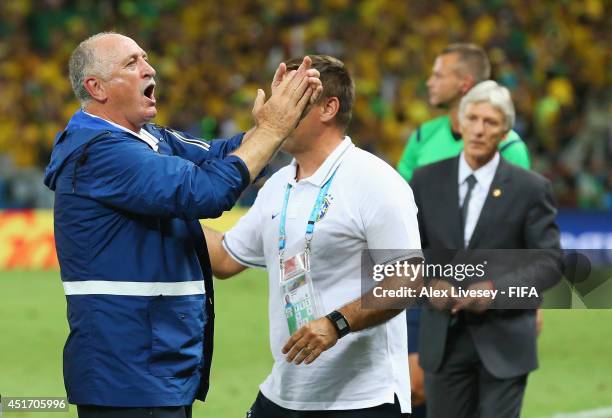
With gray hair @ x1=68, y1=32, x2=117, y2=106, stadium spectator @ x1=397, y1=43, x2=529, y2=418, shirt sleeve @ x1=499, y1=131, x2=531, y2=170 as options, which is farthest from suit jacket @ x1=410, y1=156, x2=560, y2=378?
gray hair @ x1=68, y1=32, x2=117, y2=106

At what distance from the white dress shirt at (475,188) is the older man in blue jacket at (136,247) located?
6.63 ft

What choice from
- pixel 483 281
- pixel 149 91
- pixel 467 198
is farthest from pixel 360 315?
pixel 467 198

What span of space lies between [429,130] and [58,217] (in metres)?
3.75

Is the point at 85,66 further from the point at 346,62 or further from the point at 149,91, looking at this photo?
the point at 346,62

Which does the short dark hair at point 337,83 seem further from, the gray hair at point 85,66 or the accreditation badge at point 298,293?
the gray hair at point 85,66

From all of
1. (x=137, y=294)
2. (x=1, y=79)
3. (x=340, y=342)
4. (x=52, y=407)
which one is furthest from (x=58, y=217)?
(x=1, y=79)

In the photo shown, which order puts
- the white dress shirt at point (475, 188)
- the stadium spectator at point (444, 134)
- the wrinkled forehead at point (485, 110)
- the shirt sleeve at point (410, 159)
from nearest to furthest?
the white dress shirt at point (475, 188) < the wrinkled forehead at point (485, 110) < the stadium spectator at point (444, 134) < the shirt sleeve at point (410, 159)

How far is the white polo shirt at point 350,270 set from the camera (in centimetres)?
448

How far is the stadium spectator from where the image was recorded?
7.12m

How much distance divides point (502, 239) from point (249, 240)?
1.58 m

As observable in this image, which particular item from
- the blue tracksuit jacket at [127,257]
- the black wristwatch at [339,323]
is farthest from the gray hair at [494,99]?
the blue tracksuit jacket at [127,257]

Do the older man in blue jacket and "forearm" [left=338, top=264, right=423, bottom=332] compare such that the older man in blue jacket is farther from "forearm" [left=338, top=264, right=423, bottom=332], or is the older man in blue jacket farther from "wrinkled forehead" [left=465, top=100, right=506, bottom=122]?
"wrinkled forehead" [left=465, top=100, right=506, bottom=122]

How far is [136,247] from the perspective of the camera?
166 inches

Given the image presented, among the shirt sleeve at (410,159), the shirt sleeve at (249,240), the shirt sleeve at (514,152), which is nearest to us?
the shirt sleeve at (249,240)
